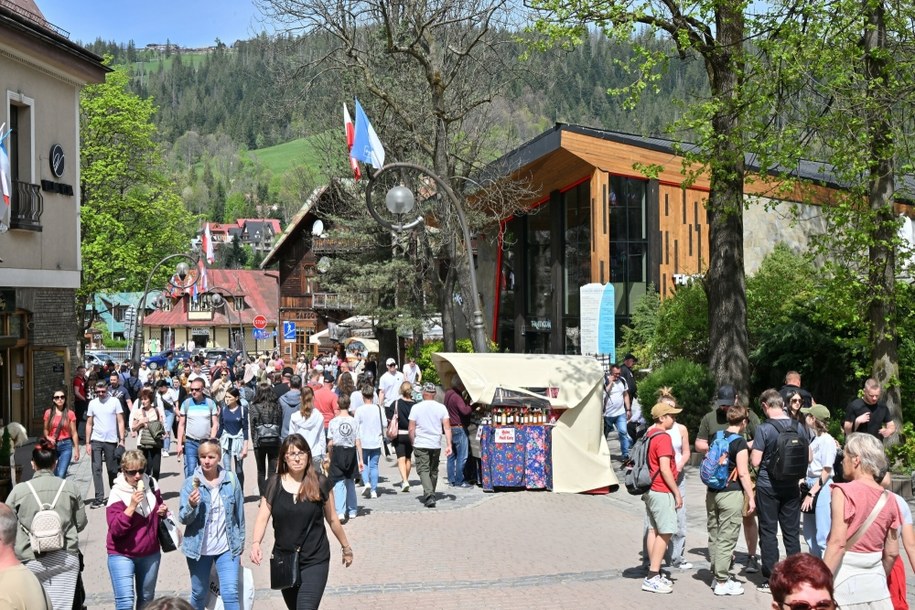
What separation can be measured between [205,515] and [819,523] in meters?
5.09

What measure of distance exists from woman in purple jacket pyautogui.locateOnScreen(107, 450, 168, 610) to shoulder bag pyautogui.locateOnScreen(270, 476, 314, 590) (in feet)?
3.31

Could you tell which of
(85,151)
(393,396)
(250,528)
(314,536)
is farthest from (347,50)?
(85,151)

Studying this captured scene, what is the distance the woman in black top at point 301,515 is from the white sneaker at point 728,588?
379 cm

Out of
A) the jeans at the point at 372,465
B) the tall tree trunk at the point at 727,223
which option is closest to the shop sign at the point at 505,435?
the jeans at the point at 372,465

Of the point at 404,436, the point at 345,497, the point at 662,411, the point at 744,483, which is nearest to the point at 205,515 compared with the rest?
the point at 662,411

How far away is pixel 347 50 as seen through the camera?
2477cm

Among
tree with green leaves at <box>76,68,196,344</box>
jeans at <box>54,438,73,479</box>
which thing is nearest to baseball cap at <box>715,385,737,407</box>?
jeans at <box>54,438,73,479</box>

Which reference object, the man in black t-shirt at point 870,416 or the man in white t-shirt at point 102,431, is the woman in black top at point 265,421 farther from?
the man in black t-shirt at point 870,416

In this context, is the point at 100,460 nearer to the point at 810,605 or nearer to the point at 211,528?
the point at 211,528

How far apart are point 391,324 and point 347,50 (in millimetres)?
14427

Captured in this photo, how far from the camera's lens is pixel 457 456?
16.7 m

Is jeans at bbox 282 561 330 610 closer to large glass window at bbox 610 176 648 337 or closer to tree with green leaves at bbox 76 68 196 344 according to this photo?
large glass window at bbox 610 176 648 337

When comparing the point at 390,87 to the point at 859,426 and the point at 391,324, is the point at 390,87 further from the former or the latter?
the point at 859,426

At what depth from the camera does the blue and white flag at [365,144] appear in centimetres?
2164
